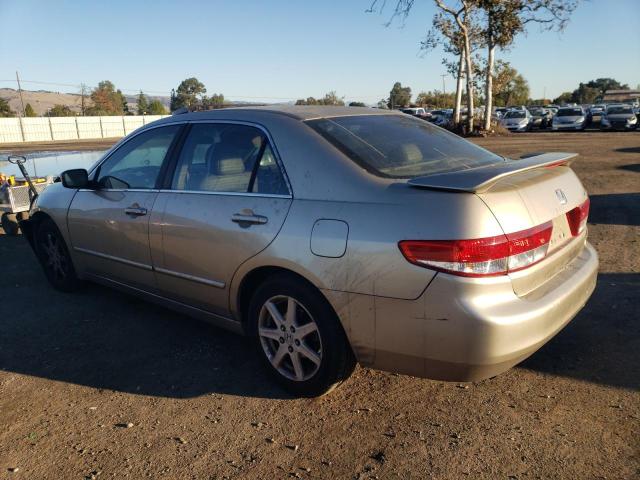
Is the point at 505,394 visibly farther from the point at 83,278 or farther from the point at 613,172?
the point at 613,172

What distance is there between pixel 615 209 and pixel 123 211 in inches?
277

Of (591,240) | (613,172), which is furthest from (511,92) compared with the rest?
(591,240)

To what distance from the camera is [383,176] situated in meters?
2.77

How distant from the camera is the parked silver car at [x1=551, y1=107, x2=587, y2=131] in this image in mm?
33000

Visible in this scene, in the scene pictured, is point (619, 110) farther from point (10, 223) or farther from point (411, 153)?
point (411, 153)

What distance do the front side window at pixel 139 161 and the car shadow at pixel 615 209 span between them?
583cm

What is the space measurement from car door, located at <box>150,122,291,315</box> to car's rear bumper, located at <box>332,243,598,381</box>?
2.60 feet

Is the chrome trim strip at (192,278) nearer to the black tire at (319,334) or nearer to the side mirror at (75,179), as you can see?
the black tire at (319,334)

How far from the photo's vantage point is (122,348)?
3.86 m

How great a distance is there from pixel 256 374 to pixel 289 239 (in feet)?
3.55

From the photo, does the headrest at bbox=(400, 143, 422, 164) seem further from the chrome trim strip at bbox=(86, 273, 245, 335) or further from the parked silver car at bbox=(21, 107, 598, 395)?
the chrome trim strip at bbox=(86, 273, 245, 335)

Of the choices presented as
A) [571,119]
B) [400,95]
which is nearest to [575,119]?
[571,119]

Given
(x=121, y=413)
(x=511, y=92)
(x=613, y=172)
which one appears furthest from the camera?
(x=511, y=92)

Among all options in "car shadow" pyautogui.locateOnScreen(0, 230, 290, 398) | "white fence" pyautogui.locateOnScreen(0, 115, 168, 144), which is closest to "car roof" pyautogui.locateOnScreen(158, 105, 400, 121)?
"car shadow" pyautogui.locateOnScreen(0, 230, 290, 398)
